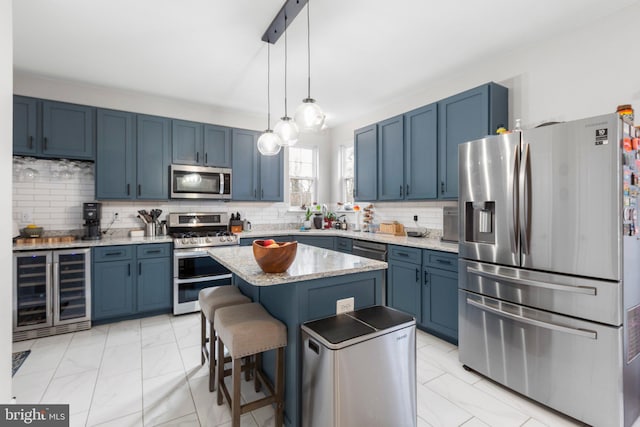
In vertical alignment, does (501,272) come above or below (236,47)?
below

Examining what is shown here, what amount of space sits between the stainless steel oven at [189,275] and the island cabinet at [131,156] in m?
0.89

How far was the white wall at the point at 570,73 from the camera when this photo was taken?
2.28m

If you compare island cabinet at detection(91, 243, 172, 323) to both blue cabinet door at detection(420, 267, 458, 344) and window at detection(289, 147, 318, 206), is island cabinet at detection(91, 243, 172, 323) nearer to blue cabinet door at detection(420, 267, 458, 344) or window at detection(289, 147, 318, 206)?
window at detection(289, 147, 318, 206)

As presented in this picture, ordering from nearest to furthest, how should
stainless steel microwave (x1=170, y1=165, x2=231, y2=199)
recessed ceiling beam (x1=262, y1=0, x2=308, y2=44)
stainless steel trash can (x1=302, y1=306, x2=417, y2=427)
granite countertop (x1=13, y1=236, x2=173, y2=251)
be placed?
stainless steel trash can (x1=302, y1=306, x2=417, y2=427) → recessed ceiling beam (x1=262, y1=0, x2=308, y2=44) → granite countertop (x1=13, y1=236, x2=173, y2=251) → stainless steel microwave (x1=170, y1=165, x2=231, y2=199)

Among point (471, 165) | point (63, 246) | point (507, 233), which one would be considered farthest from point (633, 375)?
point (63, 246)

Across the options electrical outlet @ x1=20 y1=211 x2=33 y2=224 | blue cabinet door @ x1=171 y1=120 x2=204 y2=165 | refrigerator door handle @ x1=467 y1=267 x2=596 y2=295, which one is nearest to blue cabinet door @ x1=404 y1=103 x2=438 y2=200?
refrigerator door handle @ x1=467 y1=267 x2=596 y2=295

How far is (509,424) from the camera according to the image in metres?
1.86

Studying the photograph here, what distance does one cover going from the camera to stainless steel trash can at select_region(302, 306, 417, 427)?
1.44 meters

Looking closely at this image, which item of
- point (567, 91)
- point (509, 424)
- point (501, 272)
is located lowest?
point (509, 424)

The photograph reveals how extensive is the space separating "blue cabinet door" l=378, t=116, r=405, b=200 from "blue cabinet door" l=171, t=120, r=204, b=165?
244 cm

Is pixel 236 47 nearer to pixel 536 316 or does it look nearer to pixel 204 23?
A: pixel 204 23

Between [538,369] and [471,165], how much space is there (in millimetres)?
1463

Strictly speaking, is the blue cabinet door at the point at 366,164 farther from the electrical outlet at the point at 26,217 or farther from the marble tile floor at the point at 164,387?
the electrical outlet at the point at 26,217

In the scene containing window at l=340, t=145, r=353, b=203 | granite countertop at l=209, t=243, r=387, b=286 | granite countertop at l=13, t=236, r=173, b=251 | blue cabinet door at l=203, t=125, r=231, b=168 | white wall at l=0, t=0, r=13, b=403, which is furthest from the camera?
window at l=340, t=145, r=353, b=203
